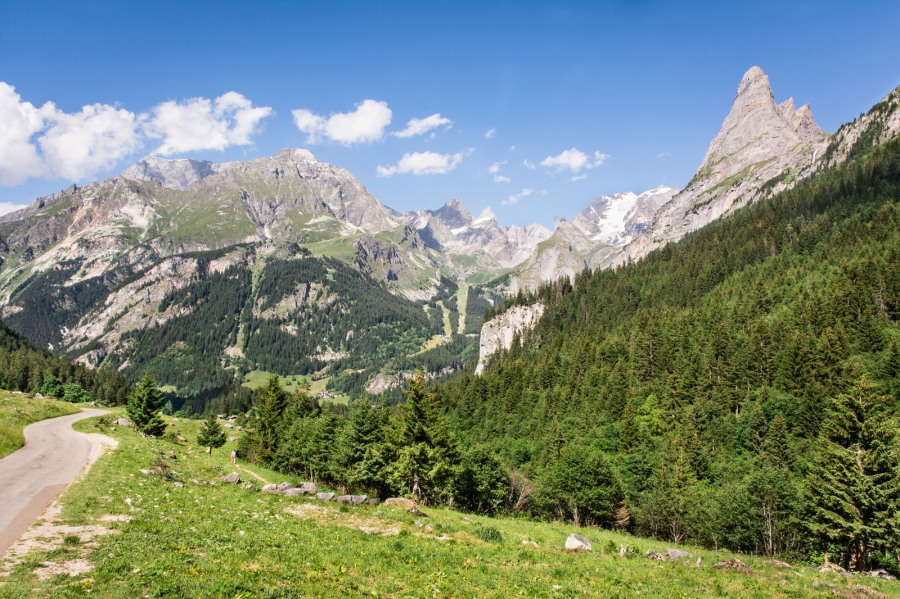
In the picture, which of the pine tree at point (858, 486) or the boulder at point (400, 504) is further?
the pine tree at point (858, 486)

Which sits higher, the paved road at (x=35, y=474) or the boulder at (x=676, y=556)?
the paved road at (x=35, y=474)

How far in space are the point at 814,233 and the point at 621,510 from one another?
142548mm

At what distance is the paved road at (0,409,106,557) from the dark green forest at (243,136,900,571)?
2640 centimetres

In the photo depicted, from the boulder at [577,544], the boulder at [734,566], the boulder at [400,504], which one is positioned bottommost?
the boulder at [400,504]

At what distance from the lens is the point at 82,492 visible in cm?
2428

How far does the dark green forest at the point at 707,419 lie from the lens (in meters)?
46.4

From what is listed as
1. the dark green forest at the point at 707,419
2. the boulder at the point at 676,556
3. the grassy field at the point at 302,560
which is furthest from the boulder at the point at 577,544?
the dark green forest at the point at 707,419

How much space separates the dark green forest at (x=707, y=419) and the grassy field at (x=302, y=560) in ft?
66.5

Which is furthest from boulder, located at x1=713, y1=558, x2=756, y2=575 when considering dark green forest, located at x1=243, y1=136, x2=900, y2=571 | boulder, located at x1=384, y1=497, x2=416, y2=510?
dark green forest, located at x1=243, y1=136, x2=900, y2=571

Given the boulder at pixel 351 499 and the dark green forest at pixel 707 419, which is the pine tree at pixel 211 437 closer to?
the dark green forest at pixel 707 419

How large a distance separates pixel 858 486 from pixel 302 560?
4831 centimetres

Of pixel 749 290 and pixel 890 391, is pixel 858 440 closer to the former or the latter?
pixel 890 391

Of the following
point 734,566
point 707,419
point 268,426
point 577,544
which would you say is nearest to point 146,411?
point 268,426

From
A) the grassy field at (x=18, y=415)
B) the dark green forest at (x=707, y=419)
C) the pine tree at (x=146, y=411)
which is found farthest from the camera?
the pine tree at (x=146, y=411)
